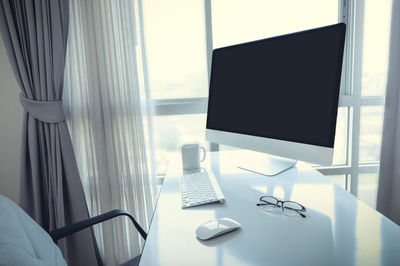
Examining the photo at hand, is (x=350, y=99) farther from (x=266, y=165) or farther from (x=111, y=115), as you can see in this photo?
(x=111, y=115)

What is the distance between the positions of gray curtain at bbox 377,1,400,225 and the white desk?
1.05 meters

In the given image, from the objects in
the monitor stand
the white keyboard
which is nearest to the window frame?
the monitor stand

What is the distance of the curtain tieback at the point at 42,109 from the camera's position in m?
1.49

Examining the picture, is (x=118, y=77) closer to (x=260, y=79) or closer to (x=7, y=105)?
(x=7, y=105)

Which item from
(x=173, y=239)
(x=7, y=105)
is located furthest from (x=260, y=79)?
(x=7, y=105)

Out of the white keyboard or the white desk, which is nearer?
the white desk

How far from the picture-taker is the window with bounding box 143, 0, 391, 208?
5.58ft

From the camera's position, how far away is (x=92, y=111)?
1577mm

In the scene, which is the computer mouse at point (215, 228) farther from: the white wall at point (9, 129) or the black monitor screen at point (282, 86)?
the white wall at point (9, 129)

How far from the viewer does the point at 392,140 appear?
67.5 inches

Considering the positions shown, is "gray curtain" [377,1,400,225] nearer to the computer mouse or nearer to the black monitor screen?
the black monitor screen

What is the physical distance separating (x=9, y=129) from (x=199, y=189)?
1426mm

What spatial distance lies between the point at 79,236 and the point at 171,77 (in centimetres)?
118

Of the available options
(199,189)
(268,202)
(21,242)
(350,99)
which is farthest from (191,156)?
A: (350,99)
